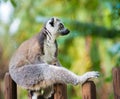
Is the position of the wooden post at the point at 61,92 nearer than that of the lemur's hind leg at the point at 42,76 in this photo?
Yes

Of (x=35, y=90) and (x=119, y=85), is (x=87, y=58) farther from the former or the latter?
(x=119, y=85)

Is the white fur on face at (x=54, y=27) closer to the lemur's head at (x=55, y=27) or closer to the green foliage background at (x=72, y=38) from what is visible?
the lemur's head at (x=55, y=27)

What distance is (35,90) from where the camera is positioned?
3.40 metres

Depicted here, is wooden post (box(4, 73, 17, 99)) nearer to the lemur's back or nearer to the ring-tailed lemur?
the ring-tailed lemur

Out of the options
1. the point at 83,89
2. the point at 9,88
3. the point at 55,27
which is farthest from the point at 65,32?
the point at 83,89

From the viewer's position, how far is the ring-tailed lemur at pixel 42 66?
326cm

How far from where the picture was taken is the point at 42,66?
3.42m

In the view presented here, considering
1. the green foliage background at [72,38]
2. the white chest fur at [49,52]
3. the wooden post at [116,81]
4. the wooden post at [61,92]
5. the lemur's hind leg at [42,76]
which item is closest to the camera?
the wooden post at [116,81]

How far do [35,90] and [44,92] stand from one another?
76 mm

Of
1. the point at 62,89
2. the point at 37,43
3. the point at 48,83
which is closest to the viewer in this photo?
the point at 62,89

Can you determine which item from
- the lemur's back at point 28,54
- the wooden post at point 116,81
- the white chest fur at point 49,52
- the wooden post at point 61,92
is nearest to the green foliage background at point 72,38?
the white chest fur at point 49,52

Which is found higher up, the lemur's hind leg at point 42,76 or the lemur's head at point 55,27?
the lemur's head at point 55,27

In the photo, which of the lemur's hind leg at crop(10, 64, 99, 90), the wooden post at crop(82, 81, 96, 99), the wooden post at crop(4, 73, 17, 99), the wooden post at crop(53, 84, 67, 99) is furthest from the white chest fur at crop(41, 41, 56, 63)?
the wooden post at crop(82, 81, 96, 99)

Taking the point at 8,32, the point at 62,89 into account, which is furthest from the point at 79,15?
the point at 62,89
